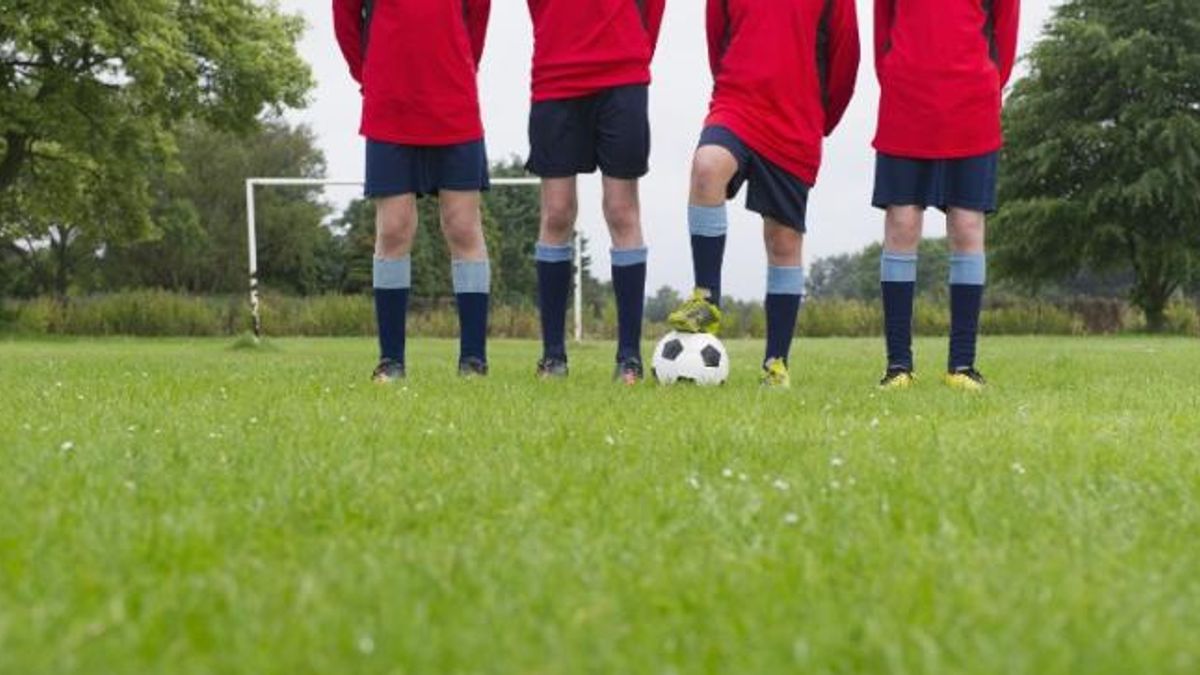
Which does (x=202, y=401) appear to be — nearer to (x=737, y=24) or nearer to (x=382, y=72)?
(x=382, y=72)

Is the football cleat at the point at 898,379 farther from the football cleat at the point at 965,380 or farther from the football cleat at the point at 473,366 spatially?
the football cleat at the point at 473,366

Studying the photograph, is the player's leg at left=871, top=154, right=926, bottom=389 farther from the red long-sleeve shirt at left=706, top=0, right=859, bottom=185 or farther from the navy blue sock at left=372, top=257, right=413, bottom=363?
the navy blue sock at left=372, top=257, right=413, bottom=363

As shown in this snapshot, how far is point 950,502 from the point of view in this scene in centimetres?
241

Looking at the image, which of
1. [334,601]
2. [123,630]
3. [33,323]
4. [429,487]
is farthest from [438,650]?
[33,323]

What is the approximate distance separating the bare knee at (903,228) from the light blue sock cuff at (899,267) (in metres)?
0.04

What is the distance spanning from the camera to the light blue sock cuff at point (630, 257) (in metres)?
5.93

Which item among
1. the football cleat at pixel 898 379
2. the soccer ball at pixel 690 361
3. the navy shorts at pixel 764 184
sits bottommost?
the football cleat at pixel 898 379

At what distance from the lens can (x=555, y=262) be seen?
614 cm

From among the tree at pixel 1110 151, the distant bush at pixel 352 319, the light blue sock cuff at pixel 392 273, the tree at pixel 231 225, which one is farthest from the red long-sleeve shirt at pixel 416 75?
the tree at pixel 231 225

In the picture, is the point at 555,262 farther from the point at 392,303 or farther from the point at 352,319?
the point at 352,319

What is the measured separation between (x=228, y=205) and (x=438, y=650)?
6272 cm

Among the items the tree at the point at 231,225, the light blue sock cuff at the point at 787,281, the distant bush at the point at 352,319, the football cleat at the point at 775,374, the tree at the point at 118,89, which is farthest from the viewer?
the tree at the point at 231,225

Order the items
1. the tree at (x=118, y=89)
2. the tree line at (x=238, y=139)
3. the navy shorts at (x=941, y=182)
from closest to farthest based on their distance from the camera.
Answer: the navy shorts at (x=941, y=182) → the tree at (x=118, y=89) → the tree line at (x=238, y=139)

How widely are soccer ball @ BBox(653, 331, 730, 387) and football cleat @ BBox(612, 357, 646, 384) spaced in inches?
8.1
